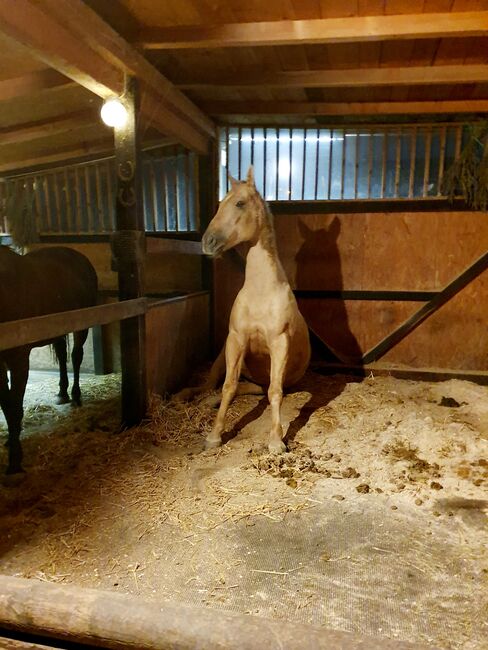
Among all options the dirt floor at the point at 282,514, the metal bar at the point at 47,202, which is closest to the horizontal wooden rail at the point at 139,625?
the dirt floor at the point at 282,514

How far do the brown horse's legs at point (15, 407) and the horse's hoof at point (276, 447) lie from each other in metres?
1.57

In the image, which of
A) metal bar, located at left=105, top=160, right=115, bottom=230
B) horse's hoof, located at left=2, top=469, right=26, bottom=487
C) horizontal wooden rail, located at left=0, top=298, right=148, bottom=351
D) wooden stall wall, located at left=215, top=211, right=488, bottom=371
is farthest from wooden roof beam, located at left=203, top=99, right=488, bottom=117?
horse's hoof, located at left=2, top=469, right=26, bottom=487

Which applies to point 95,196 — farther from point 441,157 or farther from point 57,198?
point 441,157

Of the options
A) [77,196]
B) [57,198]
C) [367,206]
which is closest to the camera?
[367,206]

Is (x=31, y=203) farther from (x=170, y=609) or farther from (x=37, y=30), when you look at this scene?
(x=170, y=609)

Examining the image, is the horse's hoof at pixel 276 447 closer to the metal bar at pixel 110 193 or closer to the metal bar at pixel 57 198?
the metal bar at pixel 110 193

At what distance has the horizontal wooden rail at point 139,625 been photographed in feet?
3.79

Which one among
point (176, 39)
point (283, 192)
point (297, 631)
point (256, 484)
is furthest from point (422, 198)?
point (297, 631)

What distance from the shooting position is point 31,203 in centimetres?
563

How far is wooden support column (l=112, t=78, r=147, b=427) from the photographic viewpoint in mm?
3281

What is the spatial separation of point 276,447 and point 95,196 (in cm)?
407

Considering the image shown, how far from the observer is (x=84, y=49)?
2725mm

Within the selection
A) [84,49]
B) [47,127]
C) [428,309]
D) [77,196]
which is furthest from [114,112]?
[428,309]

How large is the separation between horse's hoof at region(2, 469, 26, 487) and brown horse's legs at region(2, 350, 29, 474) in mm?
41
